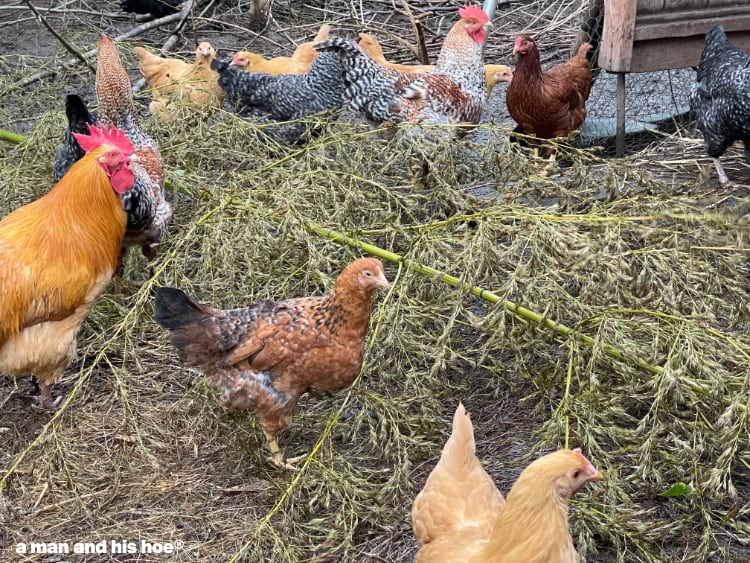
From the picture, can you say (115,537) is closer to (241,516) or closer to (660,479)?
(241,516)

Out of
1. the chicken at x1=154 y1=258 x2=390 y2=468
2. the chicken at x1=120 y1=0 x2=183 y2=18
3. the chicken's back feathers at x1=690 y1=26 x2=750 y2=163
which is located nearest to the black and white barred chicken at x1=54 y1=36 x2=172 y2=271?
the chicken at x1=154 y1=258 x2=390 y2=468

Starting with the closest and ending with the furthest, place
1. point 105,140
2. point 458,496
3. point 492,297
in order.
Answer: point 458,496
point 492,297
point 105,140

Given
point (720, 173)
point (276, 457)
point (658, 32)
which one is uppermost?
point (658, 32)

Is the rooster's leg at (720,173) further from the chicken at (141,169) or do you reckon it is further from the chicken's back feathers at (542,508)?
the chicken's back feathers at (542,508)

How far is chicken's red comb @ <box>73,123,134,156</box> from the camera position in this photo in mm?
3924

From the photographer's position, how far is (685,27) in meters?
6.13

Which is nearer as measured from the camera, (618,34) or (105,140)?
(105,140)

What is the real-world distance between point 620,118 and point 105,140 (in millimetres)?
3929

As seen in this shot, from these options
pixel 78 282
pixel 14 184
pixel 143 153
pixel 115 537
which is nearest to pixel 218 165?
pixel 143 153

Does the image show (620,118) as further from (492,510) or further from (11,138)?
(492,510)

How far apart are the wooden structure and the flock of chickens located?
30cm

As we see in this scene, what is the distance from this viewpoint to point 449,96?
5602mm

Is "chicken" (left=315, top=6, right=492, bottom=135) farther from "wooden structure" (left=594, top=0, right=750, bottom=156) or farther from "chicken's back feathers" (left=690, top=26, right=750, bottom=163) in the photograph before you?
"chicken's back feathers" (left=690, top=26, right=750, bottom=163)

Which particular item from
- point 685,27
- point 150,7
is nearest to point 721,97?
point 685,27
